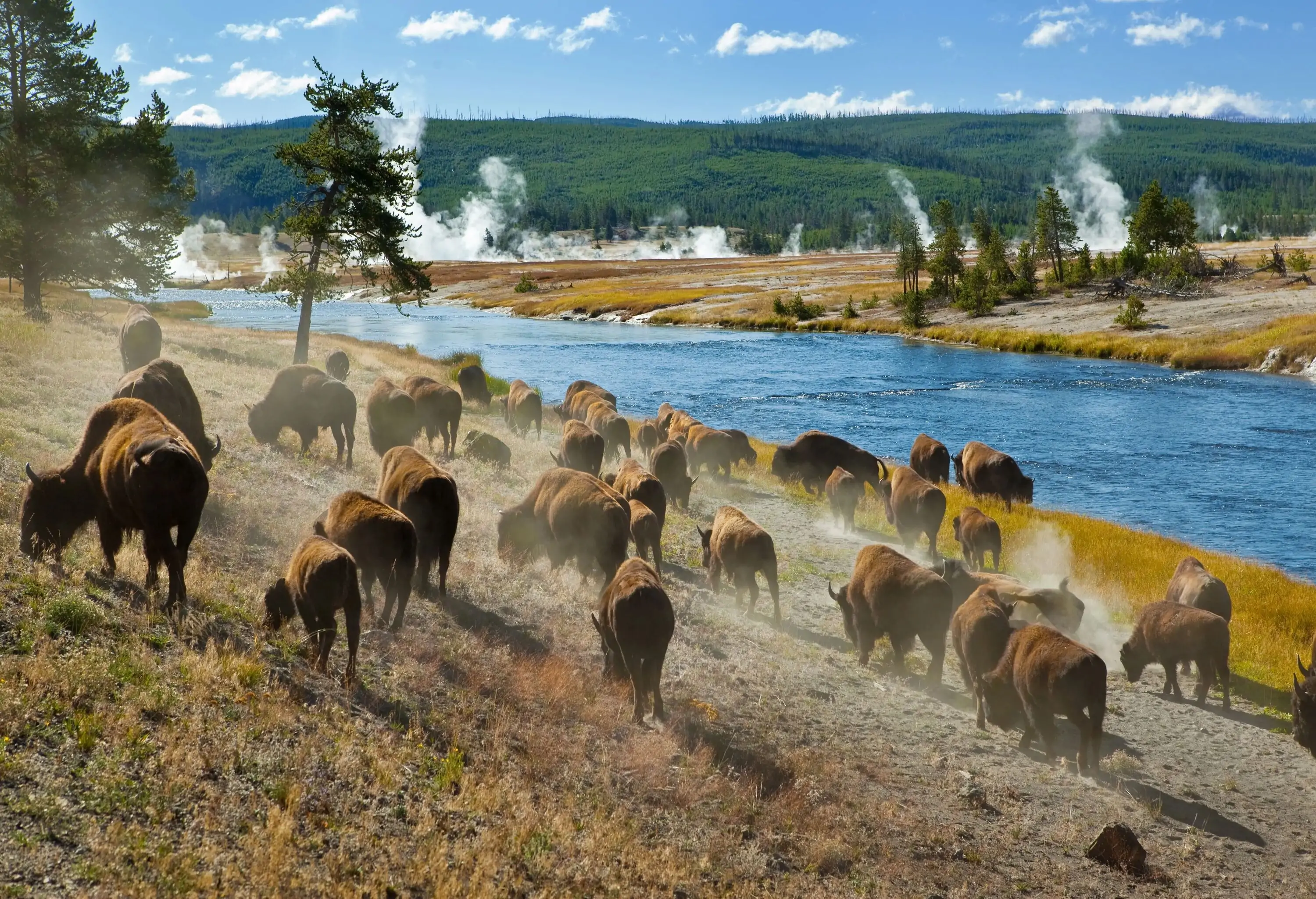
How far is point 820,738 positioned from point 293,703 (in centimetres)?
453

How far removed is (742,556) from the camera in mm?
12266

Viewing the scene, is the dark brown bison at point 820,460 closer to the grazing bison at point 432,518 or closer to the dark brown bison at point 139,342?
the grazing bison at point 432,518

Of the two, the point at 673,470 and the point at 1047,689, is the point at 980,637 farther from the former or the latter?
the point at 673,470

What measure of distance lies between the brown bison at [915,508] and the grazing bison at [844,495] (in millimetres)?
710

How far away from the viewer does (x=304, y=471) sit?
48.4 feet

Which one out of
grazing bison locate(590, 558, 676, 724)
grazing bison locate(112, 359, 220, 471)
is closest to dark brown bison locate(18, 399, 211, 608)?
grazing bison locate(112, 359, 220, 471)

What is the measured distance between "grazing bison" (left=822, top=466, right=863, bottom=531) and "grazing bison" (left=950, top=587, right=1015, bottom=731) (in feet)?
26.3

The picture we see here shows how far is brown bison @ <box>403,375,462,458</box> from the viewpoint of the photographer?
62.7ft

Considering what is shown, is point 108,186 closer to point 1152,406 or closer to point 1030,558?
point 1030,558

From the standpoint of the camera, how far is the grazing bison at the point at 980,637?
31.3 feet

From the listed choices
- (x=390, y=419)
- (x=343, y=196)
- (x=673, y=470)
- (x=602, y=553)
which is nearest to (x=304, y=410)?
(x=390, y=419)

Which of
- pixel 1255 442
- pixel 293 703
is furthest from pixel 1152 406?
pixel 293 703

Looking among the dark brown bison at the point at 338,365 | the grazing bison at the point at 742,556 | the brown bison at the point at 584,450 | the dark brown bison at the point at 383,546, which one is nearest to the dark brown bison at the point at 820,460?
the brown bison at the point at 584,450

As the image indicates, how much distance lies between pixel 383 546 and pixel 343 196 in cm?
2414
